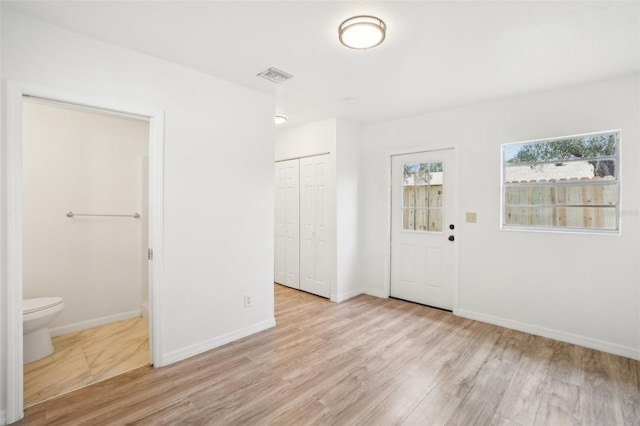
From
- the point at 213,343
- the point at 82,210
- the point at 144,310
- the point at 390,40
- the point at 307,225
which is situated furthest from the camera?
the point at 307,225

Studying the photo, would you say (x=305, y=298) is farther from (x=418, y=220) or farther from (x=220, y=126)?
(x=220, y=126)

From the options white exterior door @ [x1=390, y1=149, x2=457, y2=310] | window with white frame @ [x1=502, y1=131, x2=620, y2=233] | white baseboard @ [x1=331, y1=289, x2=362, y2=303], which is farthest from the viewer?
white baseboard @ [x1=331, y1=289, x2=362, y2=303]

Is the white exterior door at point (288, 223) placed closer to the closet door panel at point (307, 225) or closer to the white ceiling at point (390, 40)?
the closet door panel at point (307, 225)

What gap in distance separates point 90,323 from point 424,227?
13.6 ft

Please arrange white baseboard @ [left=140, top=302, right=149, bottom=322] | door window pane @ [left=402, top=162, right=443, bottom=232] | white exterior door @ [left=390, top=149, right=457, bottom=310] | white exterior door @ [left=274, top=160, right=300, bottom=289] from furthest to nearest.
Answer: white exterior door @ [left=274, top=160, right=300, bottom=289] → door window pane @ [left=402, top=162, right=443, bottom=232] → white exterior door @ [left=390, top=149, right=457, bottom=310] → white baseboard @ [left=140, top=302, right=149, bottom=322]

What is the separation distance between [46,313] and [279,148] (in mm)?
3466

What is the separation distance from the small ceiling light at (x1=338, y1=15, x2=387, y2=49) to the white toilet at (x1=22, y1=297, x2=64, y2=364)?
3.29 meters

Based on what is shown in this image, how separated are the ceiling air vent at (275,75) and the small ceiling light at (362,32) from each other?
802mm

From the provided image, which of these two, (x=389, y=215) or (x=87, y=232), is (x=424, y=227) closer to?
(x=389, y=215)

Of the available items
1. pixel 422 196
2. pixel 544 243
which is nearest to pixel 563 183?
pixel 544 243

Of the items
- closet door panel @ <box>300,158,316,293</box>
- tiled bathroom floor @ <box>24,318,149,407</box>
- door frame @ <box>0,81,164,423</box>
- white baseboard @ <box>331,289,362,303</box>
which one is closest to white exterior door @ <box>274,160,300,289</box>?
closet door panel @ <box>300,158,316,293</box>

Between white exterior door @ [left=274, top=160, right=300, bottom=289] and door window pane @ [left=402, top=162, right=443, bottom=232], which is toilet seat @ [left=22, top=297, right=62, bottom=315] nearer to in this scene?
white exterior door @ [left=274, top=160, right=300, bottom=289]

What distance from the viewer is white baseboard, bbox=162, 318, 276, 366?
2607 millimetres

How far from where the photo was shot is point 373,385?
2305 millimetres
